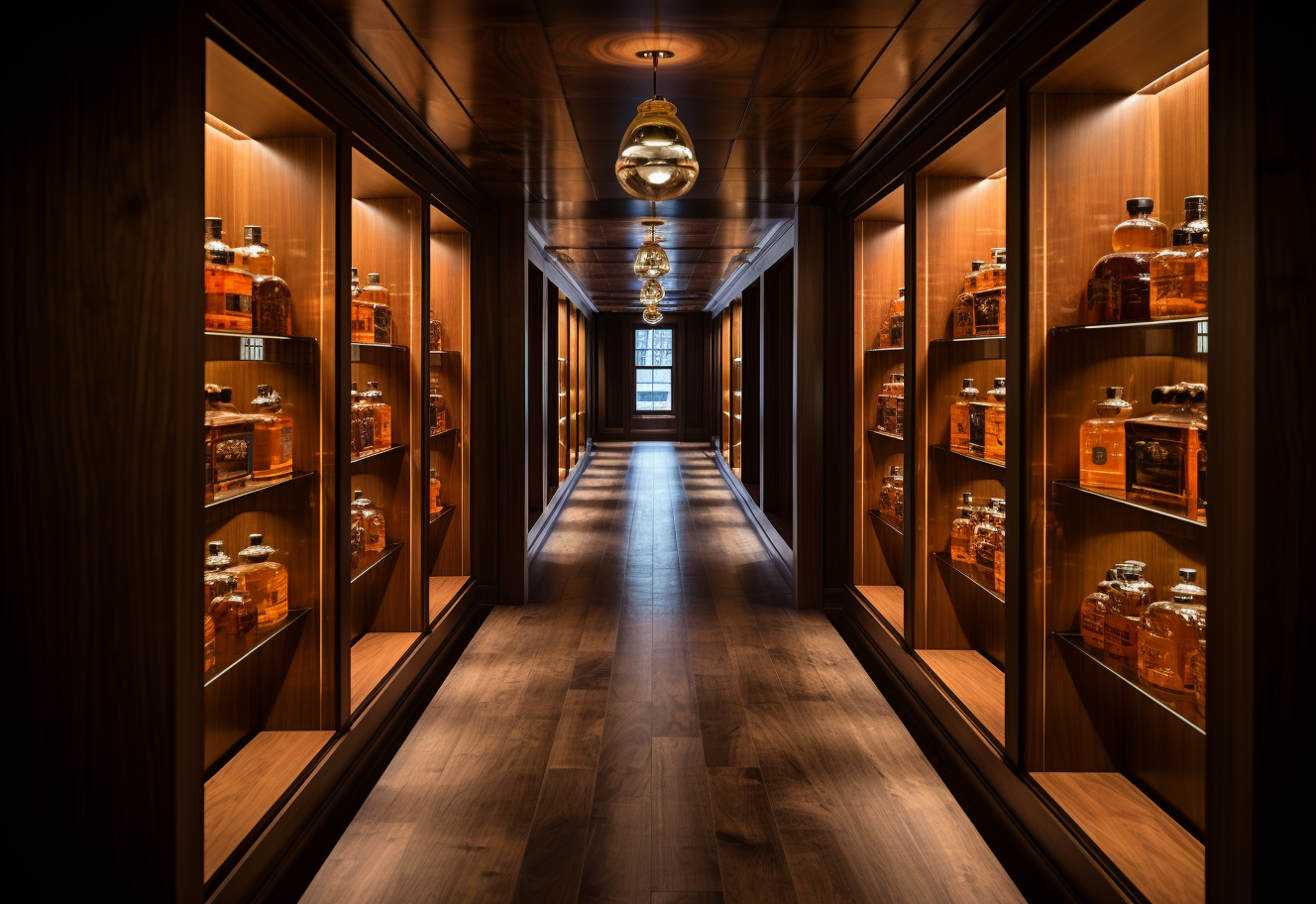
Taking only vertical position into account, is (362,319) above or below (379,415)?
above

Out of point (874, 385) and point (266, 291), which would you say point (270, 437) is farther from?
point (874, 385)

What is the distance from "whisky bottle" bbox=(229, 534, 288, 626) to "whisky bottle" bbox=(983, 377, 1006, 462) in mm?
2567

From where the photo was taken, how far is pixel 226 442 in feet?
7.88

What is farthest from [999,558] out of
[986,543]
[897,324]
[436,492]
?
[436,492]

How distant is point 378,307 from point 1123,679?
318 cm

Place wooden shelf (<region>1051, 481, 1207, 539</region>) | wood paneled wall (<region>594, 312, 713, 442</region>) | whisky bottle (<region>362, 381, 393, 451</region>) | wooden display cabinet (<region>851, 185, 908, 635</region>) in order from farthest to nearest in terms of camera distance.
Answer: wood paneled wall (<region>594, 312, 713, 442</region>) < wooden display cabinet (<region>851, 185, 908, 635</region>) < whisky bottle (<region>362, 381, 393, 451</region>) < wooden shelf (<region>1051, 481, 1207, 539</region>)

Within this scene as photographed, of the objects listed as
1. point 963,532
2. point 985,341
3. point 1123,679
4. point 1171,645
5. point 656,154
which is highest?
point 656,154

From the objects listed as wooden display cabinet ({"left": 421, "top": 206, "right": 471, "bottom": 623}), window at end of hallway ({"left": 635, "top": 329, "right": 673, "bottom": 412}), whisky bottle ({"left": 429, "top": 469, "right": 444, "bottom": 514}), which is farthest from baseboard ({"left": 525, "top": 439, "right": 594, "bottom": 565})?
window at end of hallway ({"left": 635, "top": 329, "right": 673, "bottom": 412})

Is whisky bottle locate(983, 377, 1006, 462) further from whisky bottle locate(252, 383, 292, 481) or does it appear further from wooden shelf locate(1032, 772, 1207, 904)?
whisky bottle locate(252, 383, 292, 481)

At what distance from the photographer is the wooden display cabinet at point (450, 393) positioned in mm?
4920

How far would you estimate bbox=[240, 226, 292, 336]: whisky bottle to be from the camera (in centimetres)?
267

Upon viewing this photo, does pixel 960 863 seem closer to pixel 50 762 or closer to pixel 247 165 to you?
pixel 50 762

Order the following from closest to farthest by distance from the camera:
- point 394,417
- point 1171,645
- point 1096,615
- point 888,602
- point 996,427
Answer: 1. point 1171,645
2. point 1096,615
3. point 996,427
4. point 394,417
5. point 888,602

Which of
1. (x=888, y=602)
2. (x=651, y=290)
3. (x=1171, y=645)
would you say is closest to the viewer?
(x=1171, y=645)
